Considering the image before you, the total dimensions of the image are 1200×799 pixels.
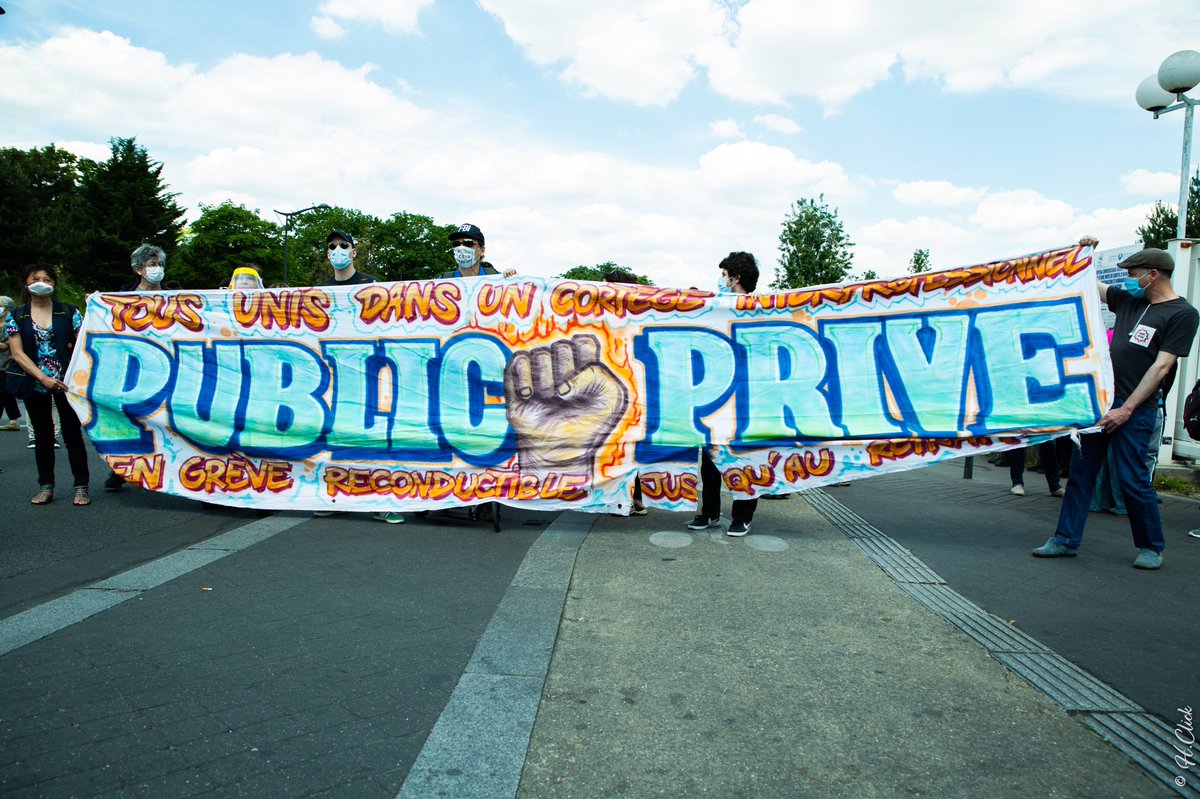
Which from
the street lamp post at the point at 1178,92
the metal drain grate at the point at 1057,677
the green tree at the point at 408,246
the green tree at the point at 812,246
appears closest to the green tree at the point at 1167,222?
→ the green tree at the point at 812,246

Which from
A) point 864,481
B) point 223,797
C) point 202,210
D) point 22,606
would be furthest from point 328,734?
point 202,210

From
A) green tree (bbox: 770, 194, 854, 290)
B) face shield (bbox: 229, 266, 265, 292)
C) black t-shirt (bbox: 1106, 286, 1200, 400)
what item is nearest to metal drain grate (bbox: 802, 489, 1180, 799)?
black t-shirt (bbox: 1106, 286, 1200, 400)

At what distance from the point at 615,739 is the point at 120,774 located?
61.9 inches

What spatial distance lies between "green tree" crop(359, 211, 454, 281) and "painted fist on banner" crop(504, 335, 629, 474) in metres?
73.5

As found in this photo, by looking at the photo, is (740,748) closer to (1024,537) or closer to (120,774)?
(120,774)

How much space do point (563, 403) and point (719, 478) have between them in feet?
4.37

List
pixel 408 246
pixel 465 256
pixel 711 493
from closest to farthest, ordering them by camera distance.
A: pixel 711 493, pixel 465 256, pixel 408 246

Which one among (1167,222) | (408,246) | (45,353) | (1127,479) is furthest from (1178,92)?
(408,246)

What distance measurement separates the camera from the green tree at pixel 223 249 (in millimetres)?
61406

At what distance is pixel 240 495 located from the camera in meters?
6.02

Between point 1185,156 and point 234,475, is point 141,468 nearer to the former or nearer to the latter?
point 234,475

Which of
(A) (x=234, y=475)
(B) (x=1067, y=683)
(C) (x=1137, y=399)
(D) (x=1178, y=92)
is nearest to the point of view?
(B) (x=1067, y=683)

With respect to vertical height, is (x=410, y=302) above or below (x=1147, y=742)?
above

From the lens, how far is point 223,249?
62.8 metres
